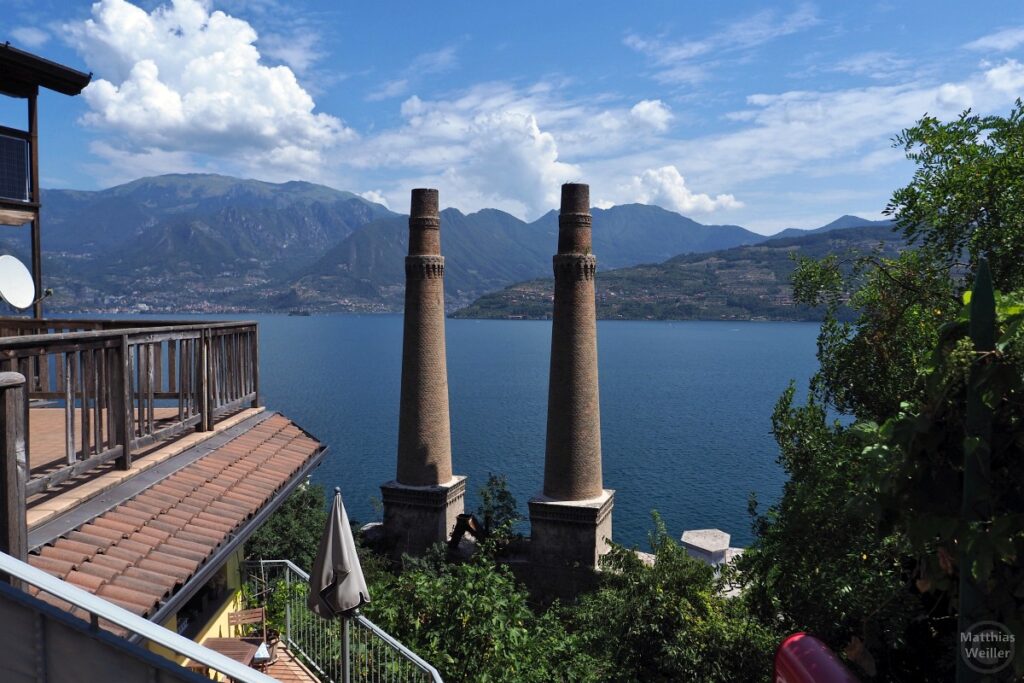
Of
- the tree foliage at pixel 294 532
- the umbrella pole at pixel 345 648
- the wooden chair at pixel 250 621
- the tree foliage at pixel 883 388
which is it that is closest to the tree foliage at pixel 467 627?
the wooden chair at pixel 250 621

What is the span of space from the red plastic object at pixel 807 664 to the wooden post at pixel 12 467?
640cm

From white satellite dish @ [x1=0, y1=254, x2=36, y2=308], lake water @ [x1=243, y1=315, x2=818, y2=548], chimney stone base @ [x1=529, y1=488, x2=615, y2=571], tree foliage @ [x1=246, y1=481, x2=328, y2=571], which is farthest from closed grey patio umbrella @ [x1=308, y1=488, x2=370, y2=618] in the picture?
lake water @ [x1=243, y1=315, x2=818, y2=548]

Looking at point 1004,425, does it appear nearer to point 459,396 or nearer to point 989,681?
point 989,681

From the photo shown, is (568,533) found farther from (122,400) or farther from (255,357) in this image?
(122,400)

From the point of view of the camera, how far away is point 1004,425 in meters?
2.86

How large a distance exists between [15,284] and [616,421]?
192 ft

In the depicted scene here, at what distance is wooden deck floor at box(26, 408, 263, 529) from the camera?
15.1 ft

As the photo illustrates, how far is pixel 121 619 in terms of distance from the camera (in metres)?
2.66

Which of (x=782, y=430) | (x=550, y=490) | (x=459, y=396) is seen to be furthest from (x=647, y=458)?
(x=782, y=430)

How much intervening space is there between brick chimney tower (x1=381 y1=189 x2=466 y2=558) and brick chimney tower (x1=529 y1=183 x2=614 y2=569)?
4370 millimetres

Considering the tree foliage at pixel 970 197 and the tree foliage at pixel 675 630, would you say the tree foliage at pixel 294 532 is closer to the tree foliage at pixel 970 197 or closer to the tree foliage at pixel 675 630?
the tree foliage at pixel 675 630

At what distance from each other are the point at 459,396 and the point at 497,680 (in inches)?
2721

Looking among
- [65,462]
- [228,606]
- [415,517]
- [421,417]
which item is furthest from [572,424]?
[65,462]

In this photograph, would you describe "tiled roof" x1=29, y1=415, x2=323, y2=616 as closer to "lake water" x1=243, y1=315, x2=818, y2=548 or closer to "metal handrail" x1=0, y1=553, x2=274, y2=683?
"metal handrail" x1=0, y1=553, x2=274, y2=683
